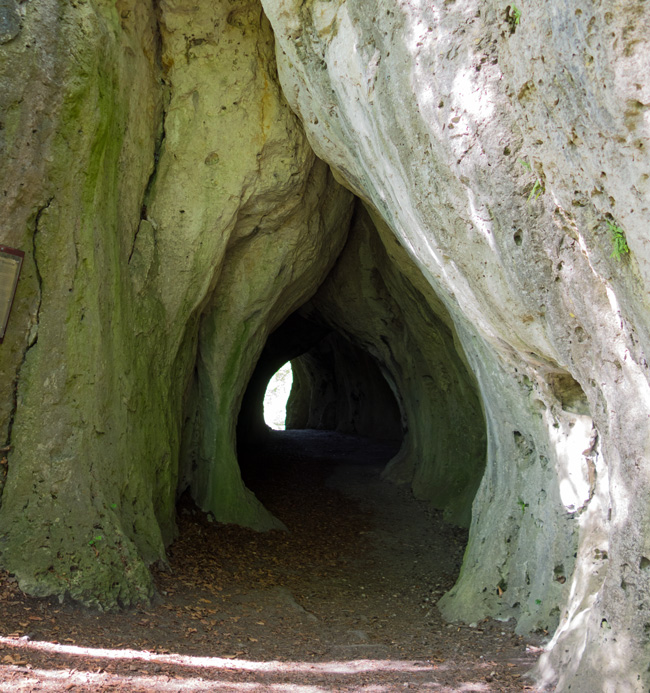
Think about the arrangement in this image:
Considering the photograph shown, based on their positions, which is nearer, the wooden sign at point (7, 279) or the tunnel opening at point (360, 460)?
the wooden sign at point (7, 279)

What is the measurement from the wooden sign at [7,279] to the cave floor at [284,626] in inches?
79.7

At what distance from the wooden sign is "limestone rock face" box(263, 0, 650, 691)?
3079 mm

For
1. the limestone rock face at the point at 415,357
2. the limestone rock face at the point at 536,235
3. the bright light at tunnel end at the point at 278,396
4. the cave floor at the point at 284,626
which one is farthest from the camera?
the bright light at tunnel end at the point at 278,396

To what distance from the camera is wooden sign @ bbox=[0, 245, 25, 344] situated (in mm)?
5078

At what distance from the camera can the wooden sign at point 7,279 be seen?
16.7 ft

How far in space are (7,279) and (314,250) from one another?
15.6 feet

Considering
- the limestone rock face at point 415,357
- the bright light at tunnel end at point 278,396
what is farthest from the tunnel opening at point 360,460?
the bright light at tunnel end at point 278,396

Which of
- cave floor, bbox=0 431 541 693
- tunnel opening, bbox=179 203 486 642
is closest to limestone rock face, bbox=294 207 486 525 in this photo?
tunnel opening, bbox=179 203 486 642

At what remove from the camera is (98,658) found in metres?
4.02

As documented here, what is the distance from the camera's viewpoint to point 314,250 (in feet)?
29.8

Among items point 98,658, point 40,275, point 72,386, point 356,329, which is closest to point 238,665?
point 98,658

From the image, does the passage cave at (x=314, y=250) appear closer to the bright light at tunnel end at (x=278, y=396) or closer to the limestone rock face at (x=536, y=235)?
the limestone rock face at (x=536, y=235)

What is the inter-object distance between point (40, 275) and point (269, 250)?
141 inches

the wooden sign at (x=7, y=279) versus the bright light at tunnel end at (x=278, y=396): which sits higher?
the wooden sign at (x=7, y=279)
